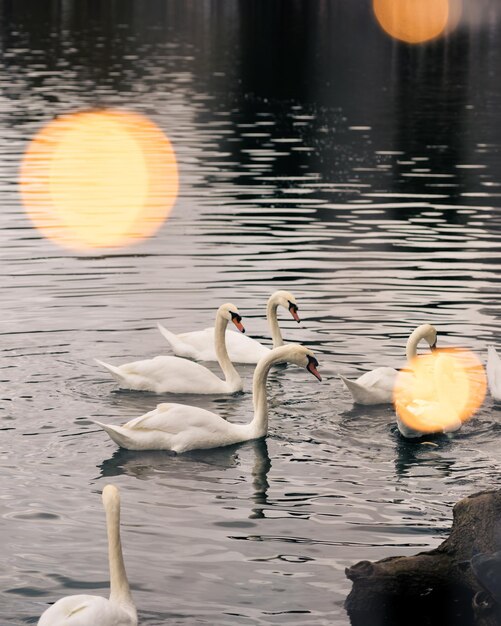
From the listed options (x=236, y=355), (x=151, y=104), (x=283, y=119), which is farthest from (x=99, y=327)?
(x=151, y=104)

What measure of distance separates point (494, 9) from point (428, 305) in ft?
537

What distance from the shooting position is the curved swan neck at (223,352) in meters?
20.3

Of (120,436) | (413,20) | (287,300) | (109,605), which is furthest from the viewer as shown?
(413,20)

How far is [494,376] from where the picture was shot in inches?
754

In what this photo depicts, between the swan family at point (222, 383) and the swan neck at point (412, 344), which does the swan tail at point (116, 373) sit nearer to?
the swan family at point (222, 383)

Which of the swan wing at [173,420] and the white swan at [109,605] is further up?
the white swan at [109,605]

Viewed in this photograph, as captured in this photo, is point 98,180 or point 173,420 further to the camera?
point 98,180

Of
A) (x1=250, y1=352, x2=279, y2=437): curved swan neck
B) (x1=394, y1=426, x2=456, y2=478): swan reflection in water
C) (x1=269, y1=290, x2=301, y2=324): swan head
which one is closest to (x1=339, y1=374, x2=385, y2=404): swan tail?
(x1=394, y1=426, x2=456, y2=478): swan reflection in water

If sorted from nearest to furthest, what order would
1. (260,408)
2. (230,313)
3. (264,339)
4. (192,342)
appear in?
(260,408), (230,313), (192,342), (264,339)

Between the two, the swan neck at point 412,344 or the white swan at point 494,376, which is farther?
the swan neck at point 412,344

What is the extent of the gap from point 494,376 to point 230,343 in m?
4.56

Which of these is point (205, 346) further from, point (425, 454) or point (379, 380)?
point (425, 454)

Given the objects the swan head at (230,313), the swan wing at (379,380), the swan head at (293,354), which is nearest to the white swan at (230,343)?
the swan head at (230,313)

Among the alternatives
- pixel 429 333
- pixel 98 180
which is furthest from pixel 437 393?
pixel 98 180
